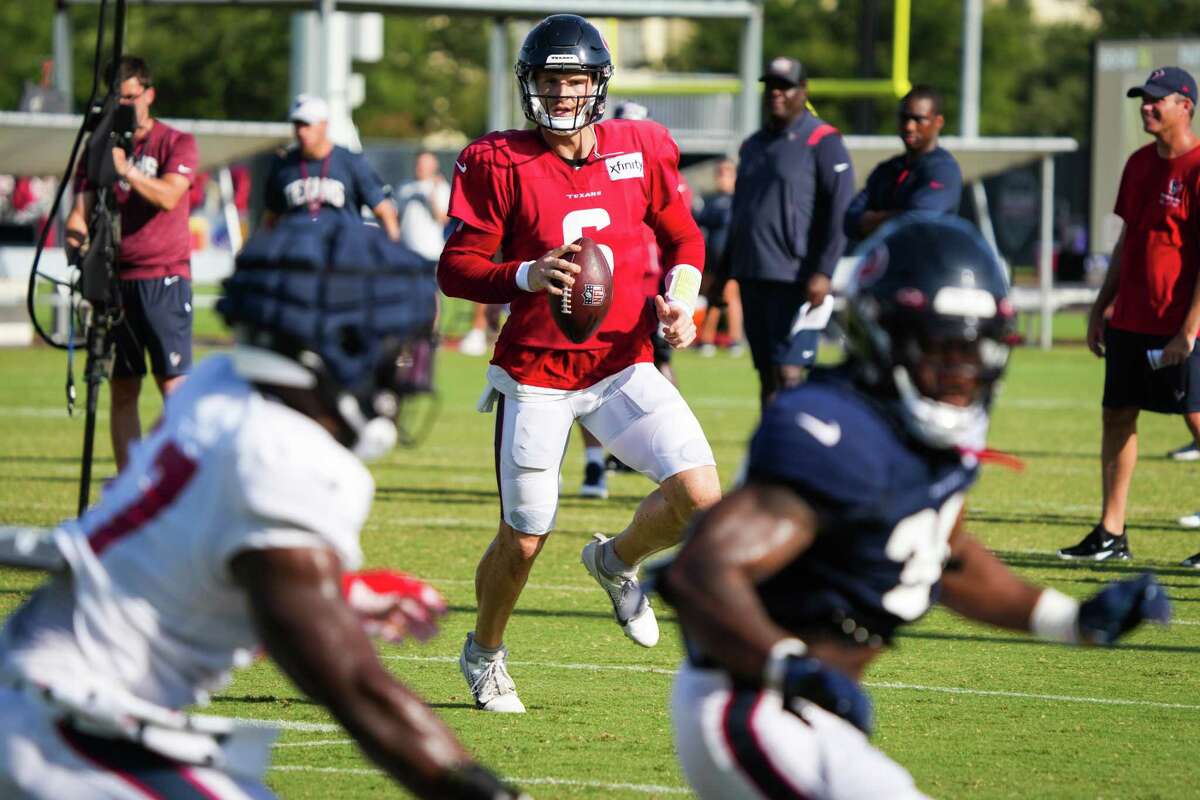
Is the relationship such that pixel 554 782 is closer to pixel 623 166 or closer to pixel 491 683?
pixel 491 683

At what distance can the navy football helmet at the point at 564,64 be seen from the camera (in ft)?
19.1

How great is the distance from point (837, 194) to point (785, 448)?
6.98 meters

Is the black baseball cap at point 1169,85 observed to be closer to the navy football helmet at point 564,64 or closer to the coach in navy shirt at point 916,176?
the coach in navy shirt at point 916,176

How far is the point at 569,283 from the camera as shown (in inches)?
222

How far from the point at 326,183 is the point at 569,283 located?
5253 millimetres

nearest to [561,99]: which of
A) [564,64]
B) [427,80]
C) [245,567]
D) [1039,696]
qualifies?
[564,64]

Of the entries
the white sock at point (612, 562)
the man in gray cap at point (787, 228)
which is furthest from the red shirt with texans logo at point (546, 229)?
the man in gray cap at point (787, 228)

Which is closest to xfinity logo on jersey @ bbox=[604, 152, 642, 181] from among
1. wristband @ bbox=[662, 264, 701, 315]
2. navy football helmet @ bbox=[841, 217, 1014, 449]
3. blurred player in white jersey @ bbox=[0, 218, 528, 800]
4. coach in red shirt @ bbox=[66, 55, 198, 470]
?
wristband @ bbox=[662, 264, 701, 315]

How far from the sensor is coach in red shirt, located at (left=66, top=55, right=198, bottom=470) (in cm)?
915

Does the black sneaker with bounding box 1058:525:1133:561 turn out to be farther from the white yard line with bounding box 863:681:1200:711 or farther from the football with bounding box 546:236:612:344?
the football with bounding box 546:236:612:344

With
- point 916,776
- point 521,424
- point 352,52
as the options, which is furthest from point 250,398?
point 352,52

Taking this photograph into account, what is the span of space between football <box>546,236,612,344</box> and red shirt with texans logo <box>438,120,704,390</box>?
1.6 inches

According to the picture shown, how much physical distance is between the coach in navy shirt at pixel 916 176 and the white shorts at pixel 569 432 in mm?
3880

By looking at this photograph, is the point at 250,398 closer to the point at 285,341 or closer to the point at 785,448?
the point at 285,341
